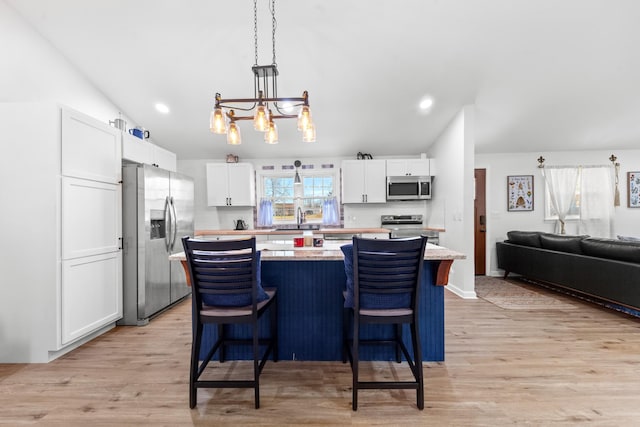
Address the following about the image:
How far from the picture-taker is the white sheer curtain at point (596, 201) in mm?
5273

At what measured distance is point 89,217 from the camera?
2.63 m

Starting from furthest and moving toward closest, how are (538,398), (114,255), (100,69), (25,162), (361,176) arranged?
(361,176) < (100,69) < (114,255) < (25,162) < (538,398)

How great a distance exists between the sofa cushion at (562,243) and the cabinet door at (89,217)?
17.0ft

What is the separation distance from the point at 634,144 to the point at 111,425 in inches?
308

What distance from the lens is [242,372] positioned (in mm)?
2158

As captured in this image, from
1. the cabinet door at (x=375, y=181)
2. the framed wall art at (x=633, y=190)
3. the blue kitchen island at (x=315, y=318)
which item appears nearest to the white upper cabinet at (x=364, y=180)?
the cabinet door at (x=375, y=181)

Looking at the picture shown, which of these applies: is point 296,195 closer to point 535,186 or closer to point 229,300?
point 229,300

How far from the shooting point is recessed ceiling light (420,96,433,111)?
3.85 meters

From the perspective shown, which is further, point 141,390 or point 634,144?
point 634,144

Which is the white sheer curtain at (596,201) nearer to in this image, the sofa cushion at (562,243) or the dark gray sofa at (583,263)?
the dark gray sofa at (583,263)

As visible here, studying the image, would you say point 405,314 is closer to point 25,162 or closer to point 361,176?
point 25,162

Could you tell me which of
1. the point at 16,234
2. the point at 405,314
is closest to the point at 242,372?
the point at 405,314

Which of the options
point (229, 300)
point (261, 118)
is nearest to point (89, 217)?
point (229, 300)

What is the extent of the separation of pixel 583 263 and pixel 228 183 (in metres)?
5.06
